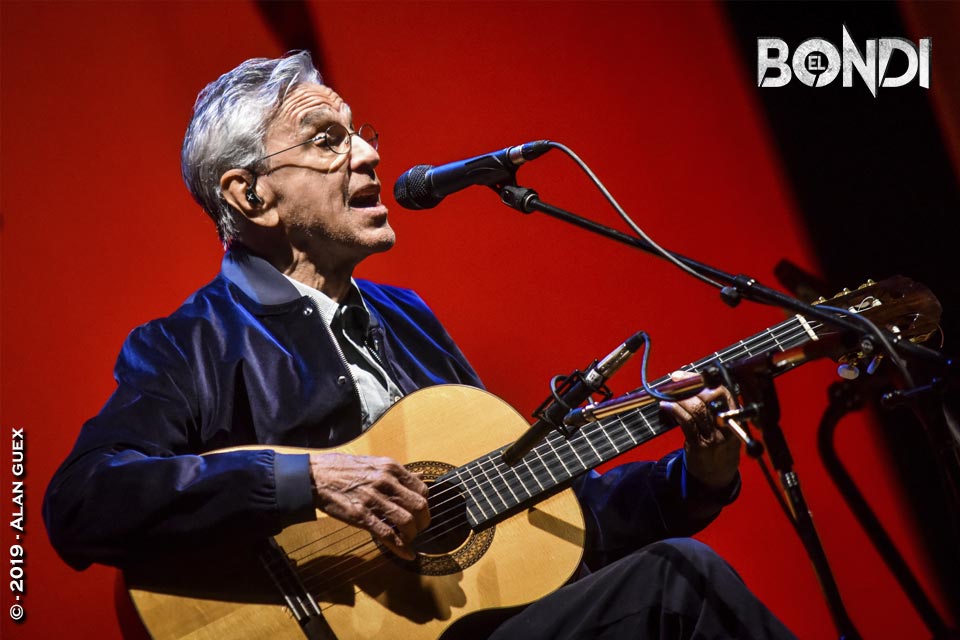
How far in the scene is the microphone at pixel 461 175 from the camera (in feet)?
6.02

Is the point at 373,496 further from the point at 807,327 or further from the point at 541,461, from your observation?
the point at 807,327

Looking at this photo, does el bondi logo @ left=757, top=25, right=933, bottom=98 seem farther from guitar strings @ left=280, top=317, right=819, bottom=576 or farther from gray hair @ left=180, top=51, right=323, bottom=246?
gray hair @ left=180, top=51, right=323, bottom=246

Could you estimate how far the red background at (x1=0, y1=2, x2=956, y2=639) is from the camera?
251 cm

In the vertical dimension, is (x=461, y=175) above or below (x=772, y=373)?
above

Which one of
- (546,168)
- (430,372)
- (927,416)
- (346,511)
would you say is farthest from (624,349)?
(546,168)

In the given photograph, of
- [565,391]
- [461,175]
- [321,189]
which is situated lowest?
[565,391]

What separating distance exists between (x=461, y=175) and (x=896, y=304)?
1.02 meters

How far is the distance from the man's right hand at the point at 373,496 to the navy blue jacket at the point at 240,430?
43mm

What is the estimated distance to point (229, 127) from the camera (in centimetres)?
252

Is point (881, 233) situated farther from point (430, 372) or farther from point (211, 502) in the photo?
point (211, 502)

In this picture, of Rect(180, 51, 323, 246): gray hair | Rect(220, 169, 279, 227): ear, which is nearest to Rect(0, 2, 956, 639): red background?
Rect(180, 51, 323, 246): gray hair

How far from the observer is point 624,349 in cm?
148

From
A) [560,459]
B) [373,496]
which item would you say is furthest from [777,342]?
[373,496]

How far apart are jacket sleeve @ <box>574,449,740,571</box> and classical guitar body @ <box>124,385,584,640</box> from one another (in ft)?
0.87
